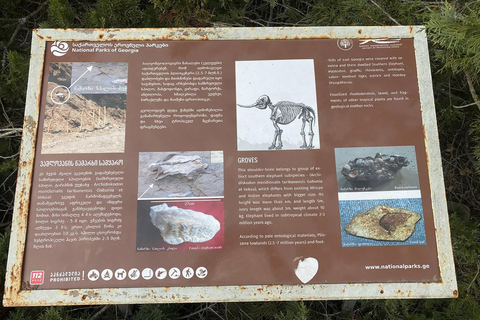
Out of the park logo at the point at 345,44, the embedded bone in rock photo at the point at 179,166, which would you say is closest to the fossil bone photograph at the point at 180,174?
the embedded bone in rock photo at the point at 179,166

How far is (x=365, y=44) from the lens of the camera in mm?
2416

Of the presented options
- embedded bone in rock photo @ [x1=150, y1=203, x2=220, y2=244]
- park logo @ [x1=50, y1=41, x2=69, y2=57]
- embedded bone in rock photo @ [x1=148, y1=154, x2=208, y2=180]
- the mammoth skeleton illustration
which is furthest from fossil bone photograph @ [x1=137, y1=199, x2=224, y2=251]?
park logo @ [x1=50, y1=41, x2=69, y2=57]

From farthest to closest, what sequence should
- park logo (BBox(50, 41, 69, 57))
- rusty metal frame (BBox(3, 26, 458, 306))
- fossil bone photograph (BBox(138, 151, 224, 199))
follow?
park logo (BBox(50, 41, 69, 57))
fossil bone photograph (BBox(138, 151, 224, 199))
rusty metal frame (BBox(3, 26, 458, 306))

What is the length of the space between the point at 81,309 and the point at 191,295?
1388mm

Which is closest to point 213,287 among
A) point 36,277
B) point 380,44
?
point 36,277

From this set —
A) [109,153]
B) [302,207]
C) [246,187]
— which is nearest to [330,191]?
[302,207]

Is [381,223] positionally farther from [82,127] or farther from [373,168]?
[82,127]

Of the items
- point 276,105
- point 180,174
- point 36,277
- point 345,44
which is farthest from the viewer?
point 345,44

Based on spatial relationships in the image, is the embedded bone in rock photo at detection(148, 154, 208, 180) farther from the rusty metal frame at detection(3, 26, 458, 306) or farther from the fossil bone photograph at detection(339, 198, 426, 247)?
the fossil bone photograph at detection(339, 198, 426, 247)

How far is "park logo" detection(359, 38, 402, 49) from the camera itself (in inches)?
95.0

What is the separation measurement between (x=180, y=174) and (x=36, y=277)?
1.05 m

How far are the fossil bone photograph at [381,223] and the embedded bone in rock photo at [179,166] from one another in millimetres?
936

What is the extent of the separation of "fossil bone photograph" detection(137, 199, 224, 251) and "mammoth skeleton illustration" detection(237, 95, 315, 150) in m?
0.58

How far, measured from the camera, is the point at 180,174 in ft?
7.25
